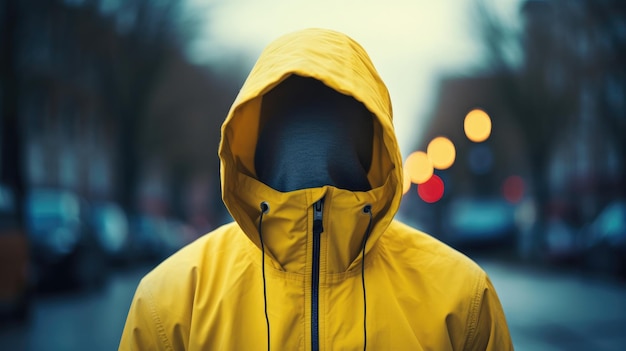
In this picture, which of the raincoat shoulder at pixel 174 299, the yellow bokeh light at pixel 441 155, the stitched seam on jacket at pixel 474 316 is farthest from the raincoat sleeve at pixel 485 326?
the yellow bokeh light at pixel 441 155

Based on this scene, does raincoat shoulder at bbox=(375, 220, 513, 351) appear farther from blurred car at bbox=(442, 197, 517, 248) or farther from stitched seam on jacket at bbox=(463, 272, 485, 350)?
blurred car at bbox=(442, 197, 517, 248)

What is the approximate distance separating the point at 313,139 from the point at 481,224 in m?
26.6

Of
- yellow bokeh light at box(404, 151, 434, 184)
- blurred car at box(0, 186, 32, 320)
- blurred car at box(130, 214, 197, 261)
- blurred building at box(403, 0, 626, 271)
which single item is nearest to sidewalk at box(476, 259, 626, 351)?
blurred building at box(403, 0, 626, 271)

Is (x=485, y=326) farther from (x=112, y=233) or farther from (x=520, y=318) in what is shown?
(x=112, y=233)

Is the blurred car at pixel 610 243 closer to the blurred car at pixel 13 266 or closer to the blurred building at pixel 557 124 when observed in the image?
the blurred building at pixel 557 124

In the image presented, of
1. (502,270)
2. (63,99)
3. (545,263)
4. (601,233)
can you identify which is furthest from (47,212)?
(63,99)

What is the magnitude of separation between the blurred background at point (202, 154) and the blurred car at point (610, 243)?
53 millimetres

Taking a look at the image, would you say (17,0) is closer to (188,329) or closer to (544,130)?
(188,329)

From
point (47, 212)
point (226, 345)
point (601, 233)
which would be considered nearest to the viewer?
point (226, 345)

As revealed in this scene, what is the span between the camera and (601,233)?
16797 millimetres

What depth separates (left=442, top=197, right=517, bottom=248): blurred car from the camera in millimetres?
27656

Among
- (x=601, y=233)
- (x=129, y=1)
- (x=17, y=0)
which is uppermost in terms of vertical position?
(x=129, y=1)

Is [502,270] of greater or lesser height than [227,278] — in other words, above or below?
below

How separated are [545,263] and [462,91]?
1551cm
